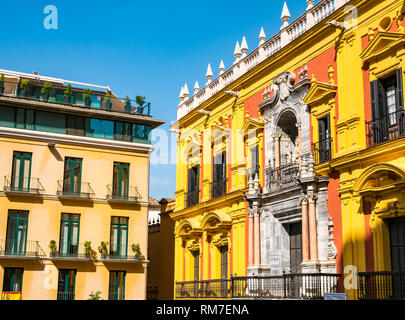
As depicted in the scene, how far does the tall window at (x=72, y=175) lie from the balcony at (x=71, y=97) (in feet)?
9.66

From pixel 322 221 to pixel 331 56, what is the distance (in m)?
5.53

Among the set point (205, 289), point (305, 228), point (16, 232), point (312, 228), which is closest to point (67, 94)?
point (16, 232)

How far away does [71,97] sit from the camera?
93.6 ft

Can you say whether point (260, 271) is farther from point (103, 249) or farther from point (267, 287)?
point (103, 249)

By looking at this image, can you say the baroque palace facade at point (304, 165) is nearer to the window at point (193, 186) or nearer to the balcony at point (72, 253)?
the window at point (193, 186)

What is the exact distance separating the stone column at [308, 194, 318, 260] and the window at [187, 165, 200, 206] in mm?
9722

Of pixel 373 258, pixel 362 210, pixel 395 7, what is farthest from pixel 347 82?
pixel 373 258

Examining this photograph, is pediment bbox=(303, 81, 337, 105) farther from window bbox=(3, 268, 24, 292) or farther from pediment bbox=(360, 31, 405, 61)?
window bbox=(3, 268, 24, 292)

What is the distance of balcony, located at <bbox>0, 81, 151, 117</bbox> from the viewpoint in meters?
27.5

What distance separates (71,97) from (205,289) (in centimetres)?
1205

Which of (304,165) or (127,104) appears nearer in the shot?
(304,165)

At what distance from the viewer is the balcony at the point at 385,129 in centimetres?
1514

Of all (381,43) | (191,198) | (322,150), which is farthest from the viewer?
(191,198)
